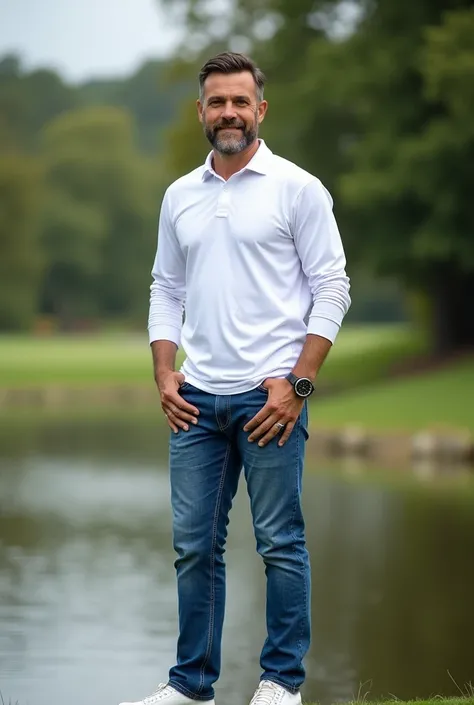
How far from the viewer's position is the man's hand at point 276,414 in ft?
15.0

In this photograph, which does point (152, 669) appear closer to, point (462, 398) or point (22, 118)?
point (462, 398)

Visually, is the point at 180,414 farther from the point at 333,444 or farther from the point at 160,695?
the point at 333,444

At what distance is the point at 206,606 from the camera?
15.6 ft

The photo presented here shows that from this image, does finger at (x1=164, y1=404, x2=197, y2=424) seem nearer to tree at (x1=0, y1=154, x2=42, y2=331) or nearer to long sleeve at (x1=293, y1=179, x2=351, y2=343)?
long sleeve at (x1=293, y1=179, x2=351, y2=343)

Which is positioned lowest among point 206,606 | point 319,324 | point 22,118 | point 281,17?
point 206,606

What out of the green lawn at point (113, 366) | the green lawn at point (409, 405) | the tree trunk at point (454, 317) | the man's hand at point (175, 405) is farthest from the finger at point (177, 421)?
the tree trunk at point (454, 317)

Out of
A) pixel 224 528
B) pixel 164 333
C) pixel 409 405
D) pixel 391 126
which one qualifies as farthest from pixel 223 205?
pixel 391 126

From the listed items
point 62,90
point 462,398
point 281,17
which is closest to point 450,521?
point 462,398

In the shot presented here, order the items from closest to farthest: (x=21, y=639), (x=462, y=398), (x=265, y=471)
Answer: (x=265, y=471), (x=21, y=639), (x=462, y=398)

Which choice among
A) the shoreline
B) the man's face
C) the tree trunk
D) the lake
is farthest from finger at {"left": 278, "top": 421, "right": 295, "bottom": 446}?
the tree trunk

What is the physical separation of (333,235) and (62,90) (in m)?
115

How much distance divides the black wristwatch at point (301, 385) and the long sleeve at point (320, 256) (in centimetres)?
15

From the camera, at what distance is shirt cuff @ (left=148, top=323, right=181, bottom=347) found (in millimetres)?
4984

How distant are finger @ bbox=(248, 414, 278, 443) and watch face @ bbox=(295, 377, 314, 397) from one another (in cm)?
11
